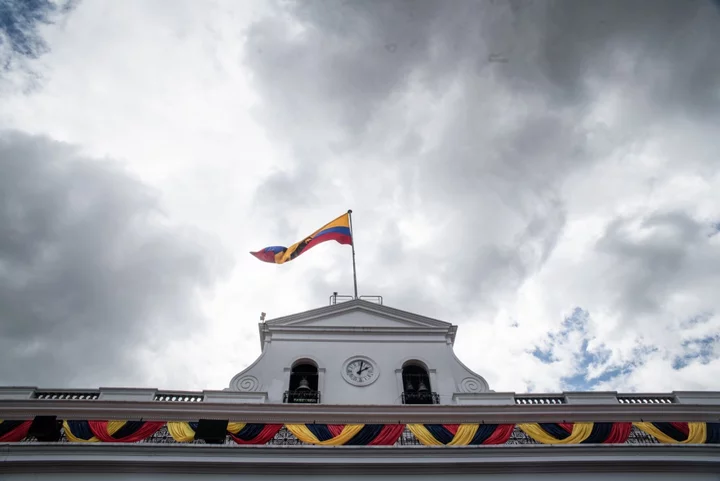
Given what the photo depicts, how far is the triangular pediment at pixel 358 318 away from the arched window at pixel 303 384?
1516 millimetres

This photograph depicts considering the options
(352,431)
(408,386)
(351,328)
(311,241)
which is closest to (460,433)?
(408,386)

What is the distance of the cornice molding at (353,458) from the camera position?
14.0m

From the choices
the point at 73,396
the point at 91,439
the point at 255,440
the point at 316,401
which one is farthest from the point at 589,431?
the point at 73,396

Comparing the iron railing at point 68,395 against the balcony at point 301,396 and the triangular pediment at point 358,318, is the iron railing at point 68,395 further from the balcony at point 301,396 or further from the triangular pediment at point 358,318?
the triangular pediment at point 358,318

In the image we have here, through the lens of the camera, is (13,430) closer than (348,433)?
Yes

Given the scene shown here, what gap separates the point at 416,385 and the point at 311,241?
7272 mm

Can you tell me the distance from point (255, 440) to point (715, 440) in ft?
42.8

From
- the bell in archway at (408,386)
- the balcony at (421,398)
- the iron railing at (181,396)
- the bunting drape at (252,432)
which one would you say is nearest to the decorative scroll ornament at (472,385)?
the balcony at (421,398)

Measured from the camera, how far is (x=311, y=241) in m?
21.7

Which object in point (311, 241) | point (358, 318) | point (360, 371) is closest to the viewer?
point (360, 371)

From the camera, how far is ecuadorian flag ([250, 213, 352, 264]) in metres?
21.3

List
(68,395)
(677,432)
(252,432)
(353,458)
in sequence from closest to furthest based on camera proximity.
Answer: (353,458)
(252,432)
(677,432)
(68,395)

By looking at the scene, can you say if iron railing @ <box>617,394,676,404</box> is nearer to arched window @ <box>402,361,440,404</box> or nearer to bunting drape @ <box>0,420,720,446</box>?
bunting drape @ <box>0,420,720,446</box>

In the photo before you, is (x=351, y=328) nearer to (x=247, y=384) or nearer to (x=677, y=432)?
(x=247, y=384)
